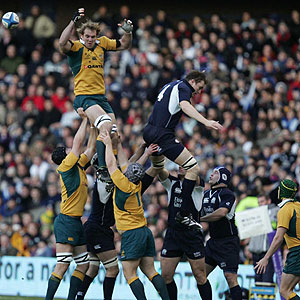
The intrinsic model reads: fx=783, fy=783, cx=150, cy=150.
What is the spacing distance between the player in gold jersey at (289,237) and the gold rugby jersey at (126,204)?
1970 millimetres

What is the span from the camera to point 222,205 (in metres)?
12.6

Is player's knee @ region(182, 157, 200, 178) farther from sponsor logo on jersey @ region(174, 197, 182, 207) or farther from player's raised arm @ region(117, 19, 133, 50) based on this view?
player's raised arm @ region(117, 19, 133, 50)

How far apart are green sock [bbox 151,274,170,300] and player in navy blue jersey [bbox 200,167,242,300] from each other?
140 centimetres

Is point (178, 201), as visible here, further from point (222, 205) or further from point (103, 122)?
point (103, 122)

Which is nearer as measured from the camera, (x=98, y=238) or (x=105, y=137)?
(x=105, y=137)

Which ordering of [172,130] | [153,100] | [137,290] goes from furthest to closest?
[153,100]
[172,130]
[137,290]

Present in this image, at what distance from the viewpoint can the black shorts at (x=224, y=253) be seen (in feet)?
41.4

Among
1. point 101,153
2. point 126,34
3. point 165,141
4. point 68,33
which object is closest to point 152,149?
point 165,141

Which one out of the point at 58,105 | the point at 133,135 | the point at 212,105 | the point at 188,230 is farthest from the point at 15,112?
the point at 188,230

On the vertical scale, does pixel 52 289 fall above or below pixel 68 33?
below

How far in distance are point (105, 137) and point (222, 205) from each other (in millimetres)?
2343

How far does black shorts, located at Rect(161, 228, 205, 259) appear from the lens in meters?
12.3

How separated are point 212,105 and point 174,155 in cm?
828

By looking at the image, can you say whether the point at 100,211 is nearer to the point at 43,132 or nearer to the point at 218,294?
the point at 218,294
